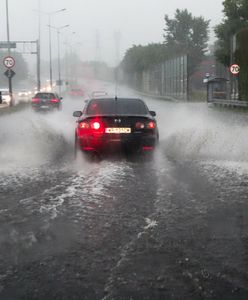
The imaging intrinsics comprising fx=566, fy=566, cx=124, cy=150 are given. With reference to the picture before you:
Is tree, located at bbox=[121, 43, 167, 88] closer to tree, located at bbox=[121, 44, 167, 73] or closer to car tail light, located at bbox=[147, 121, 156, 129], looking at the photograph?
tree, located at bbox=[121, 44, 167, 73]

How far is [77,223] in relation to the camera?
20.6 feet

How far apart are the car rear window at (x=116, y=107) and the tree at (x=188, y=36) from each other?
100665mm

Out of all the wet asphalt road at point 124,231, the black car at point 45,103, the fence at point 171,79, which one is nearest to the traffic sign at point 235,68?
the black car at point 45,103

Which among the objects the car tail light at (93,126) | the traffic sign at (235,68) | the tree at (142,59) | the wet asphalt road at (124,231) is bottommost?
the wet asphalt road at (124,231)

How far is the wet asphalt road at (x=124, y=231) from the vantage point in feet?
14.1

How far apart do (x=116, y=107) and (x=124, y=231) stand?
7.35m

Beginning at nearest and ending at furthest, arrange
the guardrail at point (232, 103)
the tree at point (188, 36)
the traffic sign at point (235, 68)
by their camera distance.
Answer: the guardrail at point (232, 103) → the traffic sign at point (235, 68) → the tree at point (188, 36)

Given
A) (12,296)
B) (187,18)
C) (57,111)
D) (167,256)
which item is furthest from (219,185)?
(187,18)

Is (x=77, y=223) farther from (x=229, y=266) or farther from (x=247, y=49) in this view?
(x=247, y=49)

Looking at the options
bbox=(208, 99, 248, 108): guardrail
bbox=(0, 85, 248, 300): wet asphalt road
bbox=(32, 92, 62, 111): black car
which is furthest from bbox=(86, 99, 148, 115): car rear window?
bbox=(32, 92, 62, 111): black car

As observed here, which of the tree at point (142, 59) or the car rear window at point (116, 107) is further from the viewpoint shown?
the tree at point (142, 59)

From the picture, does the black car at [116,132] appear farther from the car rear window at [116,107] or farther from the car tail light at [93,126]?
the car rear window at [116,107]

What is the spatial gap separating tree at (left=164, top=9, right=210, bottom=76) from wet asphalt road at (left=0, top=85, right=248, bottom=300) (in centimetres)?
10425

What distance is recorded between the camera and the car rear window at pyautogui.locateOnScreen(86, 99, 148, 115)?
1276 centimetres
